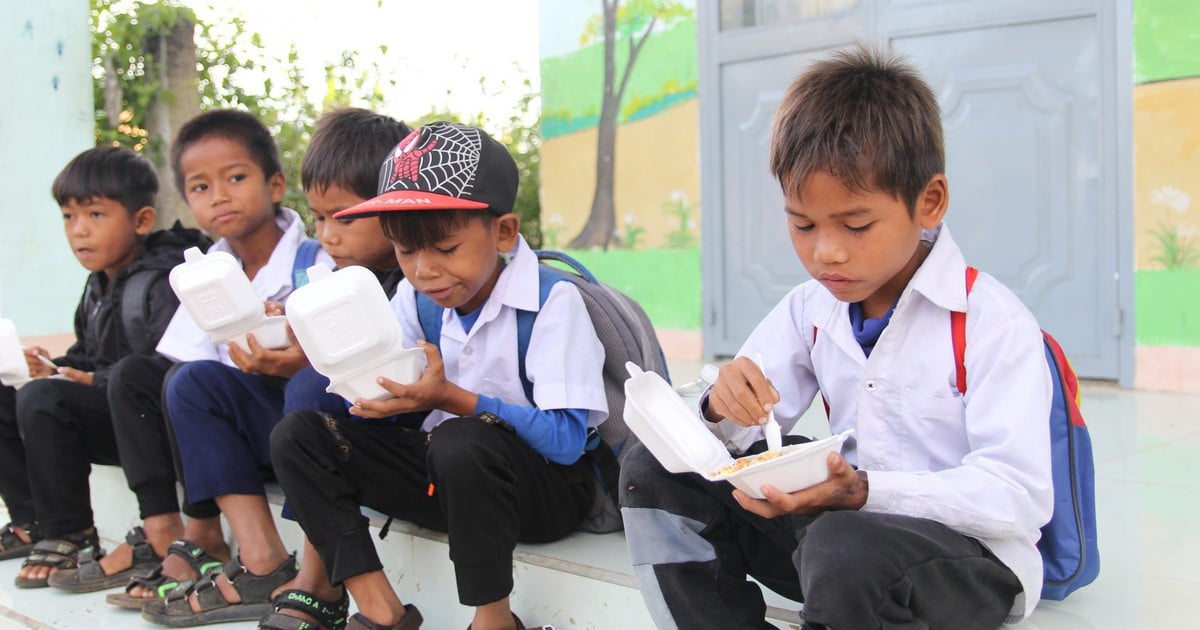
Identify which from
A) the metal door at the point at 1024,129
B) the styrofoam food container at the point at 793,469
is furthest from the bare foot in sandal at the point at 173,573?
the metal door at the point at 1024,129

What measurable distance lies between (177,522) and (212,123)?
3.67 feet

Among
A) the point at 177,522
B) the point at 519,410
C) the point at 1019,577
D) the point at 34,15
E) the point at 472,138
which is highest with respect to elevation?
the point at 34,15

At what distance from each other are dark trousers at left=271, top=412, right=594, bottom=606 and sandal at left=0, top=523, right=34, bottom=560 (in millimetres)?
1562

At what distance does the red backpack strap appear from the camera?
1.65 metres

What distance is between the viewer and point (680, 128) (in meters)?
5.05

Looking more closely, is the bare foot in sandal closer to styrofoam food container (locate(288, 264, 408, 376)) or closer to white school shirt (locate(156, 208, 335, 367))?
white school shirt (locate(156, 208, 335, 367))

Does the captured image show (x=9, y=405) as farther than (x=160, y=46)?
No

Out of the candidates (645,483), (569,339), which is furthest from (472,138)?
(645,483)

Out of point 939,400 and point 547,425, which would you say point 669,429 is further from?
point 547,425

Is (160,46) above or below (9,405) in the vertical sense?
above

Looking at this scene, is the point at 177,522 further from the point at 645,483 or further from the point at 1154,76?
the point at 1154,76

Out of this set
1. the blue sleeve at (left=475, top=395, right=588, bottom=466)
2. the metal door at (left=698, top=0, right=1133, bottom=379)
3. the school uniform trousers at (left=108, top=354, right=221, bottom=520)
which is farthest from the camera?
the metal door at (left=698, top=0, right=1133, bottom=379)

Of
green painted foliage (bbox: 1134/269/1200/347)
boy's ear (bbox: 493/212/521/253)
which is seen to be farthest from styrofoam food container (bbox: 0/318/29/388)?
green painted foliage (bbox: 1134/269/1200/347)

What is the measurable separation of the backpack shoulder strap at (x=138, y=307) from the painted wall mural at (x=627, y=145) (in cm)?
254
